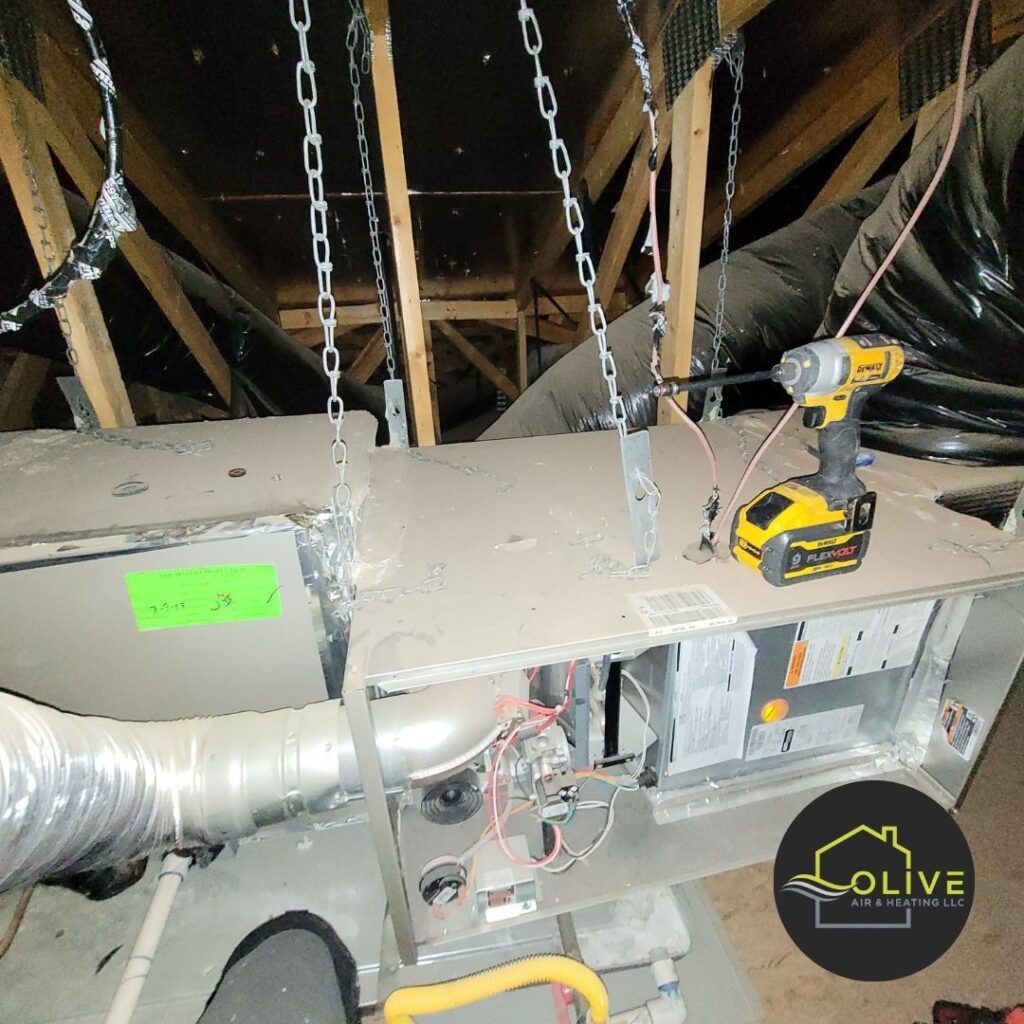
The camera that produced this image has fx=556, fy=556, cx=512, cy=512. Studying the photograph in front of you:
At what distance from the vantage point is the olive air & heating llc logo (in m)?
0.93

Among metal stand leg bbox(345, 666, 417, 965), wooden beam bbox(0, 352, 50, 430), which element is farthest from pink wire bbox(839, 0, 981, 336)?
wooden beam bbox(0, 352, 50, 430)

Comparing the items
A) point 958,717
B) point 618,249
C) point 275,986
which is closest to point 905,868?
point 958,717

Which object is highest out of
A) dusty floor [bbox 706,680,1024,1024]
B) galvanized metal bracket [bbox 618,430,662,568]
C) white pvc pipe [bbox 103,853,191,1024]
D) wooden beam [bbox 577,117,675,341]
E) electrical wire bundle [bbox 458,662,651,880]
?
wooden beam [bbox 577,117,675,341]

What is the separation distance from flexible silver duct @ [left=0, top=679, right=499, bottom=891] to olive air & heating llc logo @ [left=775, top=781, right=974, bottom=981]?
2.02ft

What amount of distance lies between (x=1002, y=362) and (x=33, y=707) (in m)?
1.42

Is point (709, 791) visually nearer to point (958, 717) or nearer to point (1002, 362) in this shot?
point (958, 717)

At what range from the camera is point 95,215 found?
2.70ft

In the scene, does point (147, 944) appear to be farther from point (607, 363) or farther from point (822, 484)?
point (822, 484)

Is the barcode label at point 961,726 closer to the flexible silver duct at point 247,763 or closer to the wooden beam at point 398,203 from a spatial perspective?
the flexible silver duct at point 247,763

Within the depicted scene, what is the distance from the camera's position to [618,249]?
2.04 metres

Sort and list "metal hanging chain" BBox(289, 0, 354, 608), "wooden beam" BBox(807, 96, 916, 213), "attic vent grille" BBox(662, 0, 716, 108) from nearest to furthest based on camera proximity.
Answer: "metal hanging chain" BBox(289, 0, 354, 608) < "attic vent grille" BBox(662, 0, 716, 108) < "wooden beam" BBox(807, 96, 916, 213)

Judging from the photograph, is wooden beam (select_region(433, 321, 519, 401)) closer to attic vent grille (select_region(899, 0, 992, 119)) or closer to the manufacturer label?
attic vent grille (select_region(899, 0, 992, 119))

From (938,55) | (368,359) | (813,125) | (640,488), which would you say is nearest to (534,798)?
(640,488)

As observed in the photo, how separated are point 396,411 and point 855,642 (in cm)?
91
